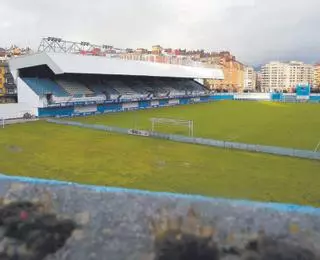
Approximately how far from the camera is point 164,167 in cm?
1723

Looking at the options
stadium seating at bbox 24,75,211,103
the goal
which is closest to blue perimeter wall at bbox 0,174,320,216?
the goal

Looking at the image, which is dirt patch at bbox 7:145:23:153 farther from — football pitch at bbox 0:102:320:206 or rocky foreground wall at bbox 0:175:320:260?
rocky foreground wall at bbox 0:175:320:260

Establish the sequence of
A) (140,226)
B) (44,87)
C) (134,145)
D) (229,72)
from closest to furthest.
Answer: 1. (140,226)
2. (134,145)
3. (44,87)
4. (229,72)

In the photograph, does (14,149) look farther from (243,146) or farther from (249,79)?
(249,79)

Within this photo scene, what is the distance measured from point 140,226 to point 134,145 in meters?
16.4

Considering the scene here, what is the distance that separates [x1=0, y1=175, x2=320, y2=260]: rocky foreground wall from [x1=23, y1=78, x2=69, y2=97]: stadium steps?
31.9m

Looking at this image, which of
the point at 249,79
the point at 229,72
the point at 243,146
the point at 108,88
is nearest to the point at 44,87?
the point at 108,88

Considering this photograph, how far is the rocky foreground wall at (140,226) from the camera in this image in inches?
236

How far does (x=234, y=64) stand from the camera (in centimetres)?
14475

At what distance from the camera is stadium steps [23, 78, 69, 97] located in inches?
1512

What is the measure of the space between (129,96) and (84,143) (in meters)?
25.5

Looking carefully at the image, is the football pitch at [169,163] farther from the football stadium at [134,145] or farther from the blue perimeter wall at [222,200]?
the blue perimeter wall at [222,200]

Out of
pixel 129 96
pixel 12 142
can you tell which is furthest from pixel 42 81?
pixel 12 142

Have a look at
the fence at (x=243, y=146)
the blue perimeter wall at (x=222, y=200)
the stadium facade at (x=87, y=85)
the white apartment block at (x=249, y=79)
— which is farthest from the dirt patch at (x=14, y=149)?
the white apartment block at (x=249, y=79)
